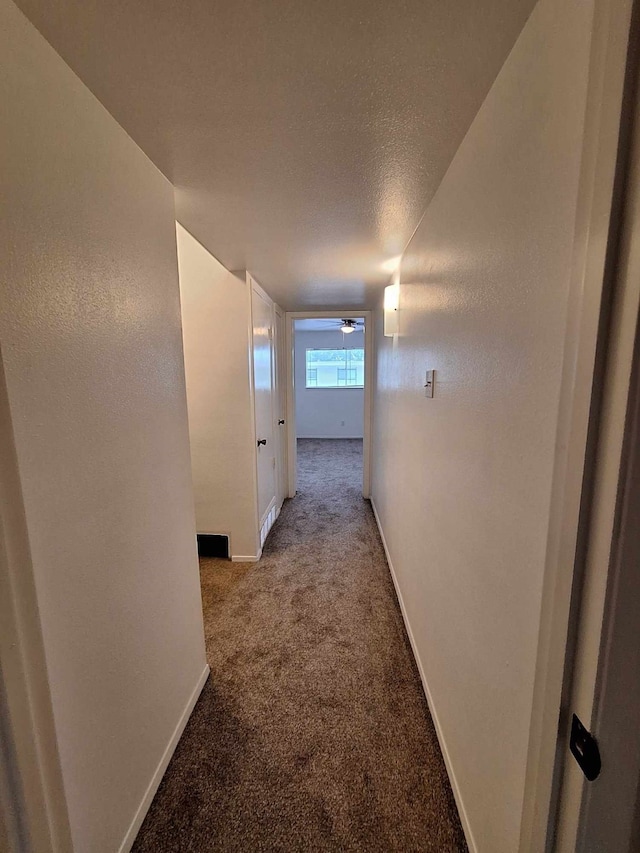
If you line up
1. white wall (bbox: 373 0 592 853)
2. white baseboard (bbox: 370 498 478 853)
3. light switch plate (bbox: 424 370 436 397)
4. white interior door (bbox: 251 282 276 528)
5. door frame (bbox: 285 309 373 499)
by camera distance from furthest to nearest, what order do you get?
door frame (bbox: 285 309 373 499), white interior door (bbox: 251 282 276 528), light switch plate (bbox: 424 370 436 397), white baseboard (bbox: 370 498 478 853), white wall (bbox: 373 0 592 853)

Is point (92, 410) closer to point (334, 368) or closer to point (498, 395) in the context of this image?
point (498, 395)

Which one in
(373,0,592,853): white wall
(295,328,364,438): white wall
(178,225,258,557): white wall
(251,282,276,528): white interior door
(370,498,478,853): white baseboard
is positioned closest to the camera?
(373,0,592,853): white wall

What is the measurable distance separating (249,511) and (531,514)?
7.70 ft

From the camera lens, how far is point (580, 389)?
0.53 m

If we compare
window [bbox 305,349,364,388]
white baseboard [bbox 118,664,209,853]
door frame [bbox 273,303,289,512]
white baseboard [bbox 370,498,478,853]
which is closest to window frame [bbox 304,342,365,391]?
window [bbox 305,349,364,388]

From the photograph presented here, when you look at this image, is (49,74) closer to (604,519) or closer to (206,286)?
(604,519)

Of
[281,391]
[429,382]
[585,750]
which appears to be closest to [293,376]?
[281,391]

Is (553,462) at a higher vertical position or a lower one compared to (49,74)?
lower

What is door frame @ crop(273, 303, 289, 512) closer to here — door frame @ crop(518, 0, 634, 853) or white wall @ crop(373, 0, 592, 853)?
white wall @ crop(373, 0, 592, 853)

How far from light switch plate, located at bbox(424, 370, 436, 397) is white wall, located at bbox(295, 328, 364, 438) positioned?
6.06 metres

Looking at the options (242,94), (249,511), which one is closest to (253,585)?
(249,511)

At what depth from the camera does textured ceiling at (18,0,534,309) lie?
2.39 feet

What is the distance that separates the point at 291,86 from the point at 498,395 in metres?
0.92

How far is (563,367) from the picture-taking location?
23.1 inches
